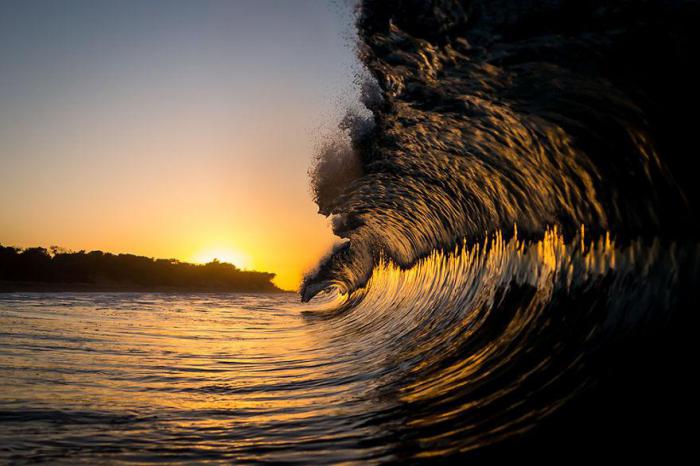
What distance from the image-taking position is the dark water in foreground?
2279mm

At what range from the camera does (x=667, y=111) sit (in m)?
2.75

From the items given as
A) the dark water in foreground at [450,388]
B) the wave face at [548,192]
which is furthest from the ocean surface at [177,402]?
the wave face at [548,192]

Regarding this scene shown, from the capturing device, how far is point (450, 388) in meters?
3.49

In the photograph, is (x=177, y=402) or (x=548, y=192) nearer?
(x=177, y=402)

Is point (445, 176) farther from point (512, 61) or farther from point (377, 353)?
point (512, 61)

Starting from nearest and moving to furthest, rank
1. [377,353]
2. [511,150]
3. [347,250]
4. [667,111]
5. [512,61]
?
[667,111]
[512,61]
[511,150]
[377,353]
[347,250]

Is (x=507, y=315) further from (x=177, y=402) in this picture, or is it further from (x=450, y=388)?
(x=177, y=402)

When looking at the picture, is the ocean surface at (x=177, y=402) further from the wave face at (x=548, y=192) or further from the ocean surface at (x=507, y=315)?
the wave face at (x=548, y=192)

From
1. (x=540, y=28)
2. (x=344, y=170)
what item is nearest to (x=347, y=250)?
(x=344, y=170)

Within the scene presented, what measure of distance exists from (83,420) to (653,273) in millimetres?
3187

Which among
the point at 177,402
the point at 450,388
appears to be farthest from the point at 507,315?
the point at 177,402

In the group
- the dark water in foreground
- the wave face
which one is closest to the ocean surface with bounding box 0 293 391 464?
the dark water in foreground

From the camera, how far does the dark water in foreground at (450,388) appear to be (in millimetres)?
2279

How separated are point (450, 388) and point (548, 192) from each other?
1850mm
